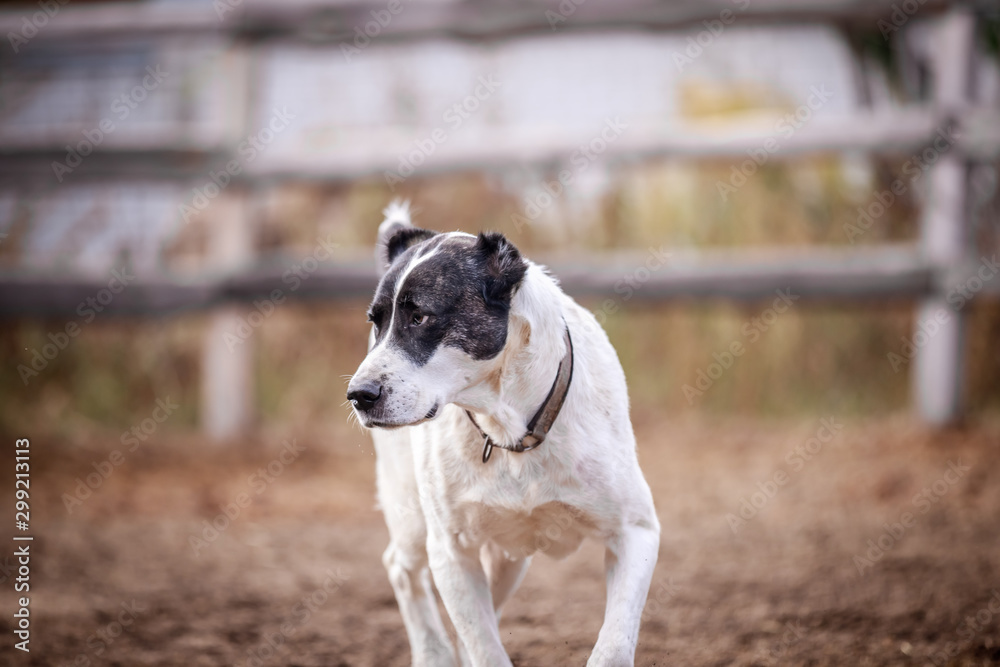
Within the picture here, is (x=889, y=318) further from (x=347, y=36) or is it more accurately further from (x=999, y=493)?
(x=347, y=36)

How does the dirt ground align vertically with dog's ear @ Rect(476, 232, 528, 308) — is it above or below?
below

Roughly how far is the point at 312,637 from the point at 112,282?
11.2 feet

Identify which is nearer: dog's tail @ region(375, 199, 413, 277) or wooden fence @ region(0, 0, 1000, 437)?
dog's tail @ region(375, 199, 413, 277)

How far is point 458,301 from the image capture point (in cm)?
252

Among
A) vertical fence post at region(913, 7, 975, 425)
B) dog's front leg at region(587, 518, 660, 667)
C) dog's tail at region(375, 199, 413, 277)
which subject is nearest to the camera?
dog's front leg at region(587, 518, 660, 667)

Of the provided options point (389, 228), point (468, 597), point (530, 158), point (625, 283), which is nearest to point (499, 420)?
point (468, 597)

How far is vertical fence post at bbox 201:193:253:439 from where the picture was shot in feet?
21.2

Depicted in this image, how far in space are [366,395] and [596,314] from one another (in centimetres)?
454

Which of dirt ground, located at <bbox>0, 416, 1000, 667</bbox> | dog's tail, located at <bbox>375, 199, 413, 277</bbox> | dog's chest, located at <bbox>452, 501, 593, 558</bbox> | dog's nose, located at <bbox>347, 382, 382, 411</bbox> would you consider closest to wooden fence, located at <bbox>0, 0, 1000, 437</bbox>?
dirt ground, located at <bbox>0, 416, 1000, 667</bbox>

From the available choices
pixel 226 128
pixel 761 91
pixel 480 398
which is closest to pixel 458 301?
pixel 480 398

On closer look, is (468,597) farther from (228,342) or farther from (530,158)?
(228,342)

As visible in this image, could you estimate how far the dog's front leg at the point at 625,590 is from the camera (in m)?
2.46

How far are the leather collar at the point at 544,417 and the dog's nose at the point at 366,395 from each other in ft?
1.27

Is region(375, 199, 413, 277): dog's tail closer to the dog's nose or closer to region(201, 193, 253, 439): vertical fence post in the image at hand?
the dog's nose
